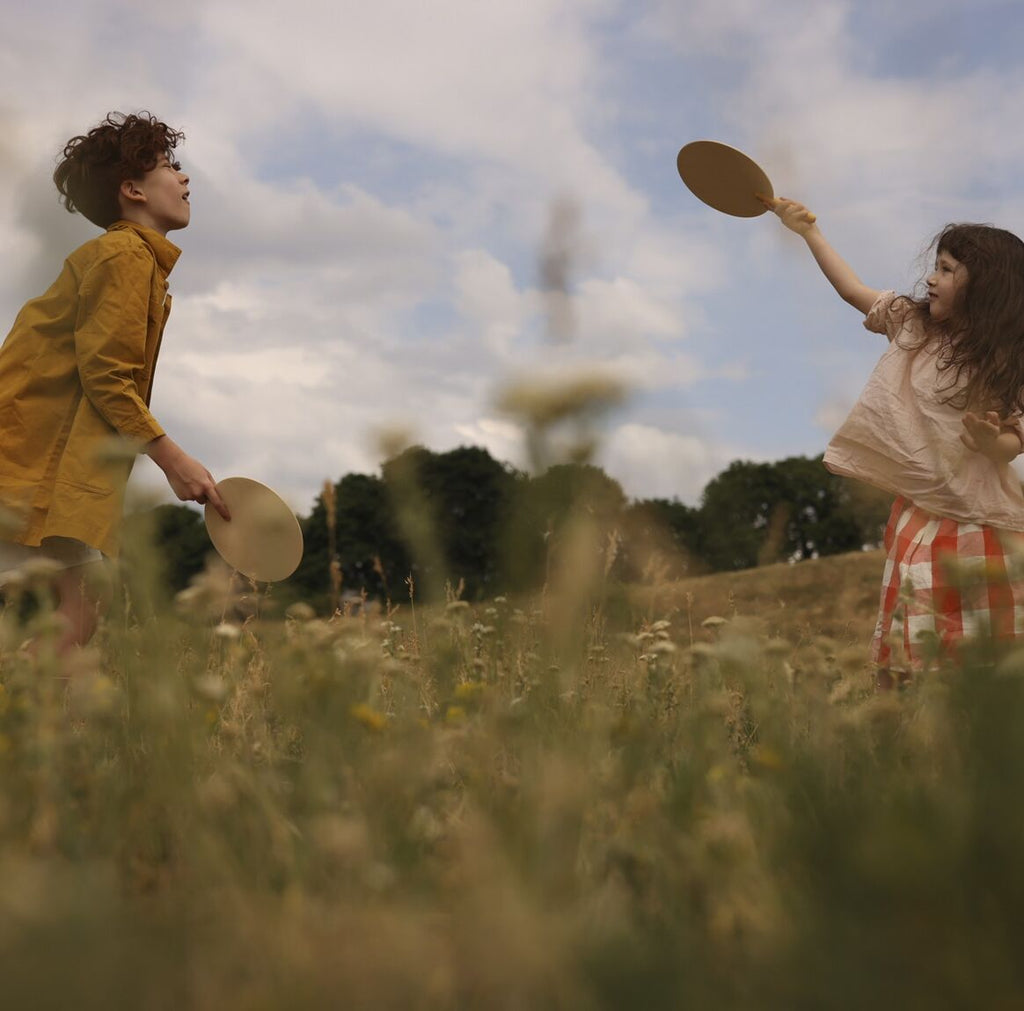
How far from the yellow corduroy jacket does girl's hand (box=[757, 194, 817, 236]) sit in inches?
102

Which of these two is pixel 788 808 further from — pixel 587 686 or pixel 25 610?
pixel 25 610

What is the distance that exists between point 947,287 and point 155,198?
3.10 metres

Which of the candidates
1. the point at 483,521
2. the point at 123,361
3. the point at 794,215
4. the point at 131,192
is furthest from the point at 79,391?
the point at 483,521

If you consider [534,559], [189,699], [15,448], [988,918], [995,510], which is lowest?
[988,918]

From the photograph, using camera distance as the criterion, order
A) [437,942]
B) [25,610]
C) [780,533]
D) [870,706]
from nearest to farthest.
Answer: [437,942] < [870,706] < [780,533] < [25,610]

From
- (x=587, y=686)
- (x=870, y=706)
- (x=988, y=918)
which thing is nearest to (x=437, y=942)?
(x=988, y=918)

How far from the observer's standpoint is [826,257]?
4781mm

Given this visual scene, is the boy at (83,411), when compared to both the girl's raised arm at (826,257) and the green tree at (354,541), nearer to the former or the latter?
the girl's raised arm at (826,257)

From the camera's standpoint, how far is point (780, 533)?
133 inches

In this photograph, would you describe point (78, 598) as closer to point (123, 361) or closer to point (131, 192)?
point (123, 361)

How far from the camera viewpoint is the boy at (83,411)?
394 cm

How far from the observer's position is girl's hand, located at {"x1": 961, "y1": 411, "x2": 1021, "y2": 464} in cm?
407

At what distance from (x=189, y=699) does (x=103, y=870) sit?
0.93 meters

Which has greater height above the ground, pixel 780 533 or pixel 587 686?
pixel 780 533
